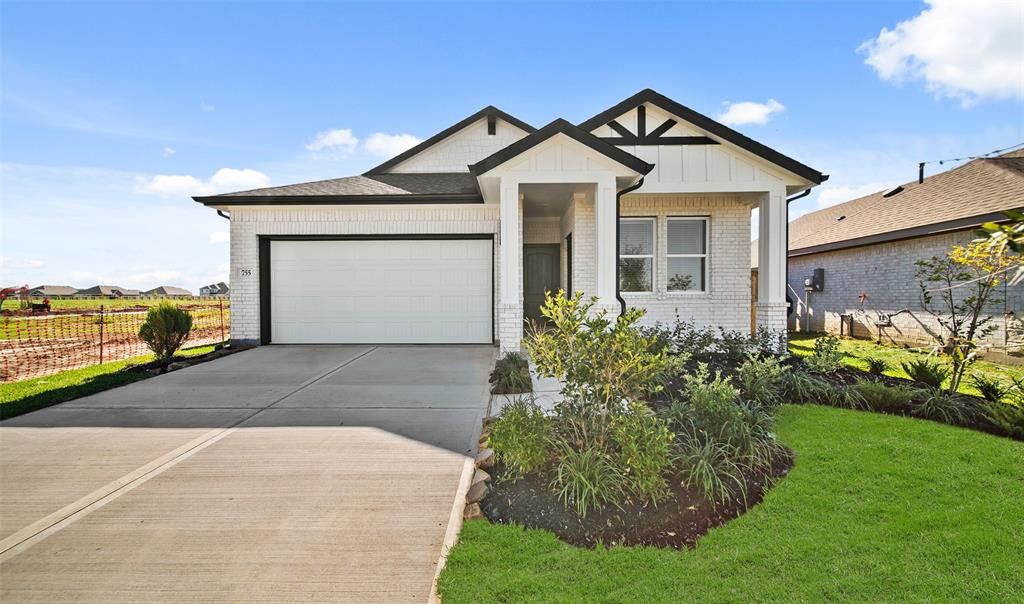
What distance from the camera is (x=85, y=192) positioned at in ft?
39.9

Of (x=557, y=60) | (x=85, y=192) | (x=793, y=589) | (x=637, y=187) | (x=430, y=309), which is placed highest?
(x=557, y=60)

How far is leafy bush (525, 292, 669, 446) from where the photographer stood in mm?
3332

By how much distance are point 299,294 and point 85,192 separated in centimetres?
800

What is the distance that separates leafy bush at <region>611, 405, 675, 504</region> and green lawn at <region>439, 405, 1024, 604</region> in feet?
1.40

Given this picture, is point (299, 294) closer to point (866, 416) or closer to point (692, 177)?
point (692, 177)

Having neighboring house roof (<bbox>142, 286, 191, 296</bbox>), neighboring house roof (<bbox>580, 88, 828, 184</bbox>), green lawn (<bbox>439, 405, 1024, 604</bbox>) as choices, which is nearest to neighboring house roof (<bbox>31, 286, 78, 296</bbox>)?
neighboring house roof (<bbox>142, 286, 191, 296</bbox>)

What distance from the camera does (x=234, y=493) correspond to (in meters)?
3.12

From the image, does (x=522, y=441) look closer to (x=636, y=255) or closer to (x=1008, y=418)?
(x=1008, y=418)

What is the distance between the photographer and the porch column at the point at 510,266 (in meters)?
7.47

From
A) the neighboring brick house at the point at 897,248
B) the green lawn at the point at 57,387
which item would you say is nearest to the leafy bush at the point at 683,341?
the neighboring brick house at the point at 897,248

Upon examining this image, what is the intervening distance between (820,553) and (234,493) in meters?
3.83

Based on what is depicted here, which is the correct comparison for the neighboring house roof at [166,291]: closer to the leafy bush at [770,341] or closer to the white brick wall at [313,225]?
the white brick wall at [313,225]

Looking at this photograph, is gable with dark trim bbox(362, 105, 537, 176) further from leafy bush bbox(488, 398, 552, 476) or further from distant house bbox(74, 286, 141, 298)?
distant house bbox(74, 286, 141, 298)

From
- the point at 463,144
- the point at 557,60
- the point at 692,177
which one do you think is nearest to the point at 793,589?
the point at 692,177
